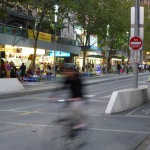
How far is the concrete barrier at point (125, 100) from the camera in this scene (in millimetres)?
14211

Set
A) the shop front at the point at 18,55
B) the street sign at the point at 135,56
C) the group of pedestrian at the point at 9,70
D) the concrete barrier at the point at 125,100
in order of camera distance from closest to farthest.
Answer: the concrete barrier at the point at 125,100 → the street sign at the point at 135,56 → the group of pedestrian at the point at 9,70 → the shop front at the point at 18,55

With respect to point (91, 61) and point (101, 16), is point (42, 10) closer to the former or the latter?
point (101, 16)

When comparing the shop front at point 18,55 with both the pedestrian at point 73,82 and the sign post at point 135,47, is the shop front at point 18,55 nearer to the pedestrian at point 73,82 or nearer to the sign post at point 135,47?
the sign post at point 135,47

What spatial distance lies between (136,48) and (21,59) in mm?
27324

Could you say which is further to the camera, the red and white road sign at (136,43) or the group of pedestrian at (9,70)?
the group of pedestrian at (9,70)

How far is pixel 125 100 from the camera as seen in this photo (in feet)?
49.6

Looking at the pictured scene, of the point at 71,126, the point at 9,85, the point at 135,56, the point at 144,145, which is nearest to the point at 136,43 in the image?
the point at 135,56

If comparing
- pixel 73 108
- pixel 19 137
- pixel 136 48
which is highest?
pixel 136 48

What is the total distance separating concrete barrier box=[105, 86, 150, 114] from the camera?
14211 millimetres

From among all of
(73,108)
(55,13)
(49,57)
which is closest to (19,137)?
(73,108)

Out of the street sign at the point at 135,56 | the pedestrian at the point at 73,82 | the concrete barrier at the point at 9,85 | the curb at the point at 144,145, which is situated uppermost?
the street sign at the point at 135,56

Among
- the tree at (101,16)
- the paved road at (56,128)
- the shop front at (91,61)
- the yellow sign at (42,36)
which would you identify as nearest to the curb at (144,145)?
the paved road at (56,128)

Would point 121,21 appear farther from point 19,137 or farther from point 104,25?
point 19,137

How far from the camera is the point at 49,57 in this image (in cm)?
5128
